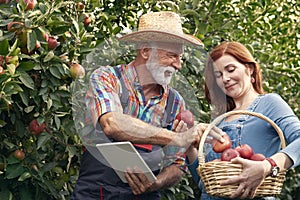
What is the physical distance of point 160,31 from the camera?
10.8 ft

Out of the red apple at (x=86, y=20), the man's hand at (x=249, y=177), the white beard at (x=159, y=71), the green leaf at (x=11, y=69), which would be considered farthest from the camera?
the red apple at (x=86, y=20)

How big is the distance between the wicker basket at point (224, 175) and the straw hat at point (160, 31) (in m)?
0.42

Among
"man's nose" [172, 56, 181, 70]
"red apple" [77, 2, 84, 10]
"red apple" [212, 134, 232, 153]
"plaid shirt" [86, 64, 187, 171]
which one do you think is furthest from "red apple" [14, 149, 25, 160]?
"red apple" [212, 134, 232, 153]

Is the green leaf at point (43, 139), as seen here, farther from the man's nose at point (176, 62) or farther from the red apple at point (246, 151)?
the red apple at point (246, 151)

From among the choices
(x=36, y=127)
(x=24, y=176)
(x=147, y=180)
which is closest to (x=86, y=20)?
(x=36, y=127)

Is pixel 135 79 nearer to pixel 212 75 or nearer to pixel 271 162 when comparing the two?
pixel 212 75

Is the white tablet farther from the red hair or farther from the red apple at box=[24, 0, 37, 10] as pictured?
the red apple at box=[24, 0, 37, 10]

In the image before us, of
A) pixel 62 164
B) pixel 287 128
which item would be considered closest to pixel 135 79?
pixel 287 128

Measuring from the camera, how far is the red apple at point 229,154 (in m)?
3.00

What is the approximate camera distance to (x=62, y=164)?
4012mm

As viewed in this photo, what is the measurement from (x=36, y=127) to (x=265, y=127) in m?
1.11

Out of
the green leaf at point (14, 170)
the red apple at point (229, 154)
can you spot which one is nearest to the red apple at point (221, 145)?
the red apple at point (229, 154)

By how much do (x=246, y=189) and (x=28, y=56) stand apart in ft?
3.95

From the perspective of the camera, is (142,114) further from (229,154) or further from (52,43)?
(52,43)
